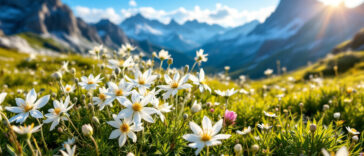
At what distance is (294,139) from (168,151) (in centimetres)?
168

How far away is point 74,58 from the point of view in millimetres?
10953

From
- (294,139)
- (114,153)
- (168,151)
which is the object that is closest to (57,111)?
(114,153)

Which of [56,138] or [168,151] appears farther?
[56,138]

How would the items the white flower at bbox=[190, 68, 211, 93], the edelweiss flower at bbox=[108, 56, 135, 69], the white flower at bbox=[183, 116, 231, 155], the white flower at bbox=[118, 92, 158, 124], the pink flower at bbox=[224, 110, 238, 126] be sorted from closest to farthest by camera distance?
the white flower at bbox=[183, 116, 231, 155] → the white flower at bbox=[118, 92, 158, 124] → the white flower at bbox=[190, 68, 211, 93] → the pink flower at bbox=[224, 110, 238, 126] → the edelweiss flower at bbox=[108, 56, 135, 69]

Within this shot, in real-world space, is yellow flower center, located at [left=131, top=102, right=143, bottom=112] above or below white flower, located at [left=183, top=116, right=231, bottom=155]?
above

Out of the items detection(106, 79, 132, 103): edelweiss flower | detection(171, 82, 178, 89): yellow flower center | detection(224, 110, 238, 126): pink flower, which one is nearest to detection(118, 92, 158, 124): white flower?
detection(106, 79, 132, 103): edelweiss flower

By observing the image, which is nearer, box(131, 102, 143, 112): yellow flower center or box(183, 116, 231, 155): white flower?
box(183, 116, 231, 155): white flower

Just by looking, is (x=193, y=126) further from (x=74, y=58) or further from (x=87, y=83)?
(x=74, y=58)

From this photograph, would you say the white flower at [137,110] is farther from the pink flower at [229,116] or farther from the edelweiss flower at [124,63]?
the pink flower at [229,116]

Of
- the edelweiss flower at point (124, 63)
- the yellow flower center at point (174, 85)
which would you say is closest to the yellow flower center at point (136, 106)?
the yellow flower center at point (174, 85)

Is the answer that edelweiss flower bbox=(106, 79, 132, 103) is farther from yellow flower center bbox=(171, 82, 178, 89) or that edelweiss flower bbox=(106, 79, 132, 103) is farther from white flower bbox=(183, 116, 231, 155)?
white flower bbox=(183, 116, 231, 155)

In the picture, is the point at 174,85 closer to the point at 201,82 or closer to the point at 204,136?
the point at 201,82

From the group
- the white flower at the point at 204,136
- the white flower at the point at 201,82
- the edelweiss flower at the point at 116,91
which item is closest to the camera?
the white flower at the point at 204,136

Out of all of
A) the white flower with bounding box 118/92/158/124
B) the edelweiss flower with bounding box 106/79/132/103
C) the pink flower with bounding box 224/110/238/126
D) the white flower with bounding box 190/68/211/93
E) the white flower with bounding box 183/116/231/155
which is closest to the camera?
the white flower with bounding box 183/116/231/155
